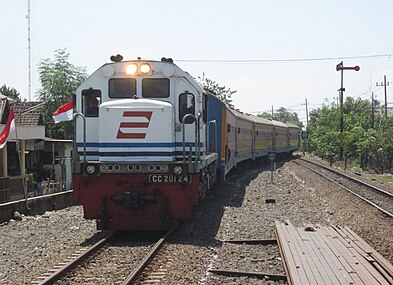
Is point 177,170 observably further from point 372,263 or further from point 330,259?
point 372,263

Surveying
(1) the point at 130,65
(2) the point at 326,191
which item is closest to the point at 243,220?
(1) the point at 130,65

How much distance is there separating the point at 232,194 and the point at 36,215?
6402mm

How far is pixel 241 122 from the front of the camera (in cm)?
2619

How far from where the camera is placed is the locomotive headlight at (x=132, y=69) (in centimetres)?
1112

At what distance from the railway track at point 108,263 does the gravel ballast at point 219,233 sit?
32 centimetres

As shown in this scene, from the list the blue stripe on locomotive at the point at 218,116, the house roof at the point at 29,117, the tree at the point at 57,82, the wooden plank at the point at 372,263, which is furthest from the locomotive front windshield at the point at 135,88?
the tree at the point at 57,82

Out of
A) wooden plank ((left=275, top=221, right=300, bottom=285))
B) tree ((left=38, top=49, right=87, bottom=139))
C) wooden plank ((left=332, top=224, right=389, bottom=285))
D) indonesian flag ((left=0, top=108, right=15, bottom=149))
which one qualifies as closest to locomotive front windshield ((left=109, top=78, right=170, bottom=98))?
wooden plank ((left=275, top=221, right=300, bottom=285))

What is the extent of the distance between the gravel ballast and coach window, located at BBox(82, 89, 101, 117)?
2.43 meters

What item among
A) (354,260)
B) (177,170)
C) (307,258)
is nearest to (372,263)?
(354,260)

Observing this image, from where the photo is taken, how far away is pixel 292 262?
25.9ft

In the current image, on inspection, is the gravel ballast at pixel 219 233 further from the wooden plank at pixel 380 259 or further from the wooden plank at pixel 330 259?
the wooden plank at pixel 380 259

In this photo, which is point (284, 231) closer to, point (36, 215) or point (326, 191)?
point (36, 215)

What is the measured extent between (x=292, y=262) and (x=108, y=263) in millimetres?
2728

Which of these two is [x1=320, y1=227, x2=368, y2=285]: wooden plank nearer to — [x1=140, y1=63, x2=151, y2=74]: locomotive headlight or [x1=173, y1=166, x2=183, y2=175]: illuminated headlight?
[x1=173, y1=166, x2=183, y2=175]: illuminated headlight
